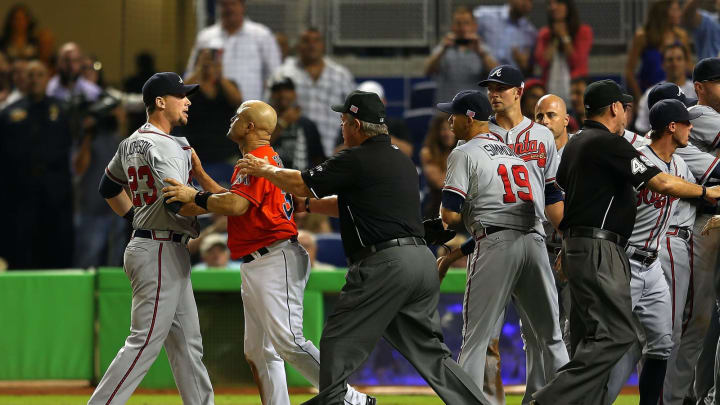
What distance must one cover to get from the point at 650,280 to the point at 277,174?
2.31 m

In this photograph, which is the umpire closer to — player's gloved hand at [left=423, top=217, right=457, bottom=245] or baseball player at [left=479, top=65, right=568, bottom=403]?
player's gloved hand at [left=423, top=217, right=457, bottom=245]

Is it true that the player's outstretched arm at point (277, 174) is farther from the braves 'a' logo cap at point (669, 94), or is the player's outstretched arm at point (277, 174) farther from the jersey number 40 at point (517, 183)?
the braves 'a' logo cap at point (669, 94)

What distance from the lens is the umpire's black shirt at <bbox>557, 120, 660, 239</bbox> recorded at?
558 cm

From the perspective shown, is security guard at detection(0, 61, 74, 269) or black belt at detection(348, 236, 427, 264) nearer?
black belt at detection(348, 236, 427, 264)

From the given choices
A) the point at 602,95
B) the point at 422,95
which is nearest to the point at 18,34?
the point at 422,95

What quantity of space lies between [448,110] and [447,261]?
90 cm

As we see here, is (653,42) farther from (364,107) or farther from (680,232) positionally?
(364,107)

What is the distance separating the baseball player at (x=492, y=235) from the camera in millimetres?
5836

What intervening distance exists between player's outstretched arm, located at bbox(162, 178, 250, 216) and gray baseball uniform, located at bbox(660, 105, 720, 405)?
2678 millimetres

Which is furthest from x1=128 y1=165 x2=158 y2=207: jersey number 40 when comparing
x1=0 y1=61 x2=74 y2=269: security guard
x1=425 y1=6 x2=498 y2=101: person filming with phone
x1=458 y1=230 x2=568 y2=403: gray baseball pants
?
x1=425 y1=6 x2=498 y2=101: person filming with phone

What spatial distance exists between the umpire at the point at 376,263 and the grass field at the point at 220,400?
98.2 inches

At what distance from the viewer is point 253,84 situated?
→ 11219 millimetres

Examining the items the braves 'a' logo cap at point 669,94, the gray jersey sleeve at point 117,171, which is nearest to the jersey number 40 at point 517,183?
the braves 'a' logo cap at point 669,94

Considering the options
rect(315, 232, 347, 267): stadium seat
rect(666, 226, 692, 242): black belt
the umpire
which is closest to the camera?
the umpire
